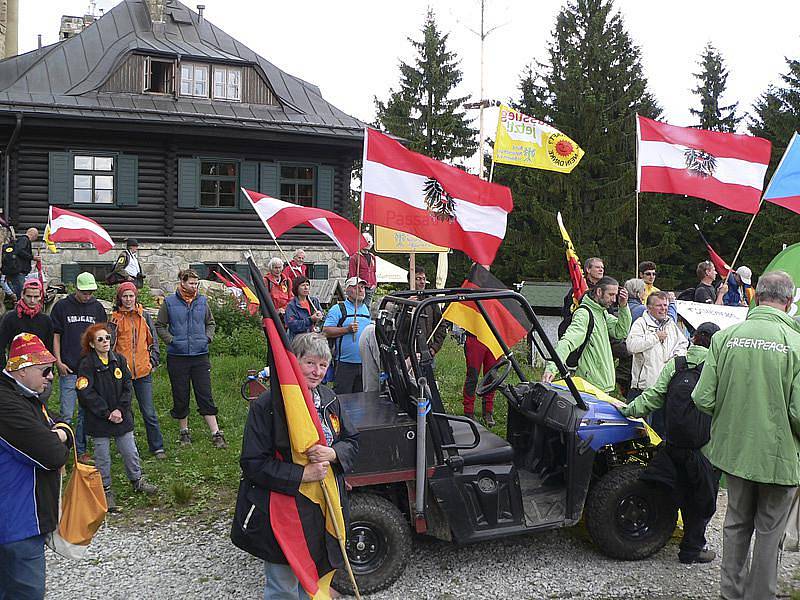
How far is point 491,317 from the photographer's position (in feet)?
19.5

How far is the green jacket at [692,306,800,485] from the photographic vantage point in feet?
13.8

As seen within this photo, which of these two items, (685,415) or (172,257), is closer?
(685,415)

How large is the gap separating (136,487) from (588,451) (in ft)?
12.8

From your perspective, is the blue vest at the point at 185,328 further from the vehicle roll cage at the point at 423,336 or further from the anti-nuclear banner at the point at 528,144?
the anti-nuclear banner at the point at 528,144

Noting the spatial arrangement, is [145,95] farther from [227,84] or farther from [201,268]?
[201,268]

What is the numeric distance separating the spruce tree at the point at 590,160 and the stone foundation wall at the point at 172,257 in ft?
40.4

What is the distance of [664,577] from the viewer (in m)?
4.99

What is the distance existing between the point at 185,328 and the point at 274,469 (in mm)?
4539

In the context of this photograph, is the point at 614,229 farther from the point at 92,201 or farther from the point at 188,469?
the point at 188,469

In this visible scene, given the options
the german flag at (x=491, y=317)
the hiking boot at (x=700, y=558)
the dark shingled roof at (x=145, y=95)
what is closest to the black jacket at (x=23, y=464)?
the german flag at (x=491, y=317)

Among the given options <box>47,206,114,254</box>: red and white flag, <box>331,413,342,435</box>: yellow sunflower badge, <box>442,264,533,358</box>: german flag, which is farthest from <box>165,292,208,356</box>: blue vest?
<box>47,206,114,254</box>: red and white flag

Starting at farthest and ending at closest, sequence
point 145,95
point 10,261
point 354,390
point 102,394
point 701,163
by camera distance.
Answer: point 145,95 → point 10,261 → point 701,163 → point 354,390 → point 102,394

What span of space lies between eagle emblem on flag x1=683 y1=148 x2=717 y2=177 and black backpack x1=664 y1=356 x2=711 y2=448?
4.89m

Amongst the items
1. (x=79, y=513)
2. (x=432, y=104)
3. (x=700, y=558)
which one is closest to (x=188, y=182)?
(x=79, y=513)
